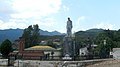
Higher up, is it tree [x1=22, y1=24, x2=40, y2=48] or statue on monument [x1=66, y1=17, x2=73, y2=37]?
tree [x1=22, y1=24, x2=40, y2=48]

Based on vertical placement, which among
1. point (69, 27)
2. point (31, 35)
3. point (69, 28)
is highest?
point (31, 35)

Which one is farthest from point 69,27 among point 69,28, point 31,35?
point 31,35

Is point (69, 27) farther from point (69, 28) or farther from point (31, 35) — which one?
point (31, 35)

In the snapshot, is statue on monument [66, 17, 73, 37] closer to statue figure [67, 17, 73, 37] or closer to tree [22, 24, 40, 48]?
statue figure [67, 17, 73, 37]

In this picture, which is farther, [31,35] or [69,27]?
[31,35]

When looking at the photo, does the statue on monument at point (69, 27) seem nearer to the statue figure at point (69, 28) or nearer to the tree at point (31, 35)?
the statue figure at point (69, 28)

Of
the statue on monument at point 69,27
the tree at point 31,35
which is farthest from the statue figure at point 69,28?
the tree at point 31,35

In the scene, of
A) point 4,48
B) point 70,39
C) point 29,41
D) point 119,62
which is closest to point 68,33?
point 70,39

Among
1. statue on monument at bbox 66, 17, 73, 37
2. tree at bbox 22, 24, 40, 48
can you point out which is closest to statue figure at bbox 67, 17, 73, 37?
statue on monument at bbox 66, 17, 73, 37

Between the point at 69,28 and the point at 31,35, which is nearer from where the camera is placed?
the point at 69,28

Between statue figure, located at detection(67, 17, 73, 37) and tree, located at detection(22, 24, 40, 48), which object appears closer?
statue figure, located at detection(67, 17, 73, 37)

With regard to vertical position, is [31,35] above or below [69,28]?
above

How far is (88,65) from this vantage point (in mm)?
34844

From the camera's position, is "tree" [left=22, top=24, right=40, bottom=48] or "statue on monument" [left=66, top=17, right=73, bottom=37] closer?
"statue on monument" [left=66, top=17, right=73, bottom=37]
